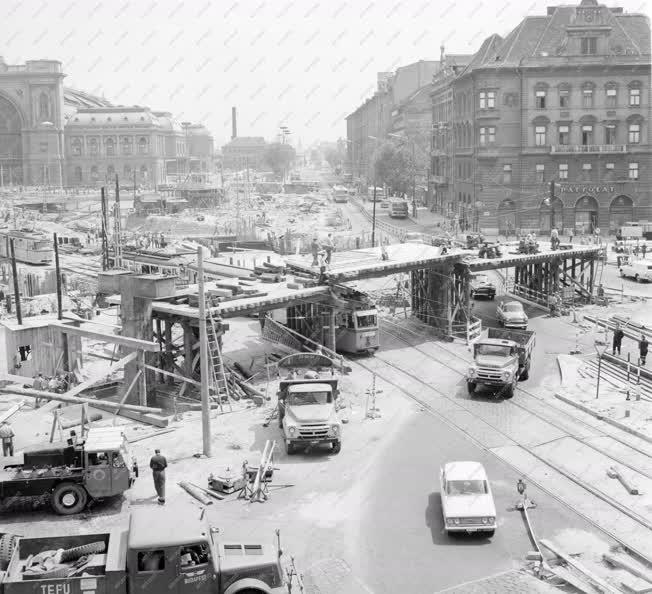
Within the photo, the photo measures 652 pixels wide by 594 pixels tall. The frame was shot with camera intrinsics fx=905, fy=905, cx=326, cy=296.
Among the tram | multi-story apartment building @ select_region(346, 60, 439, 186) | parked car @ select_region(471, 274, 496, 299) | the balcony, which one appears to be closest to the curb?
parked car @ select_region(471, 274, 496, 299)

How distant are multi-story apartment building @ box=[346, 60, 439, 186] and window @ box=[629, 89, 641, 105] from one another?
3496 cm

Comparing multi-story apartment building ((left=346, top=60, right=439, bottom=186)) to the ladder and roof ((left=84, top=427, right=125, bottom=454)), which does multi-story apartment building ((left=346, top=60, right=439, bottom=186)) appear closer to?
the ladder

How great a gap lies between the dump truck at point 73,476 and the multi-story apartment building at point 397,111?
90528 millimetres

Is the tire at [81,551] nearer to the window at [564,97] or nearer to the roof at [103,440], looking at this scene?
the roof at [103,440]

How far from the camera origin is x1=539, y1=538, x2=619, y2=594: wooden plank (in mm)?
17594

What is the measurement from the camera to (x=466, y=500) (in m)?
20.8

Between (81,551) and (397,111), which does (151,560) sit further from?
(397,111)

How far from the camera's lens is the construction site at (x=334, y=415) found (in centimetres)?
2045

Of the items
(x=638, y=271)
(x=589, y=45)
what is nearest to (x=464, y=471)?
(x=638, y=271)

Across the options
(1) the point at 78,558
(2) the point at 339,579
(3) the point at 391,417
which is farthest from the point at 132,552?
(3) the point at 391,417

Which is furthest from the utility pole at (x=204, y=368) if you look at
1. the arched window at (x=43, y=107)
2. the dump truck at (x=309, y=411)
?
the arched window at (x=43, y=107)

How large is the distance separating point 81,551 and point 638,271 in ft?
167

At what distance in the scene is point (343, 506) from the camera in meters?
22.6

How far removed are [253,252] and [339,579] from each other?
60967 millimetres
